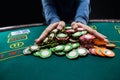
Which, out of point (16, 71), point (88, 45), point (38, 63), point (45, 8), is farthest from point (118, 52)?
point (45, 8)

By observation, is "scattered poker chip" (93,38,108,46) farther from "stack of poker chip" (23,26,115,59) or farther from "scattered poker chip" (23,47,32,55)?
"scattered poker chip" (23,47,32,55)

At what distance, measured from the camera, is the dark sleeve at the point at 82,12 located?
2268 millimetres

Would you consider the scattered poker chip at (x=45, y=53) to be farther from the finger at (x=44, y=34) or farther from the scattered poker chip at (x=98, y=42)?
the scattered poker chip at (x=98, y=42)

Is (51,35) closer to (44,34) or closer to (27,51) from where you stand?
(44,34)

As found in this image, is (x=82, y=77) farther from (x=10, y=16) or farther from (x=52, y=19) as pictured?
(x=10, y=16)

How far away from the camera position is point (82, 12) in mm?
2334

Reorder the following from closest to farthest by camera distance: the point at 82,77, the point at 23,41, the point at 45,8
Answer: the point at 82,77 < the point at 23,41 < the point at 45,8

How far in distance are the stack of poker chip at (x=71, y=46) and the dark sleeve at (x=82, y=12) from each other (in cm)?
27

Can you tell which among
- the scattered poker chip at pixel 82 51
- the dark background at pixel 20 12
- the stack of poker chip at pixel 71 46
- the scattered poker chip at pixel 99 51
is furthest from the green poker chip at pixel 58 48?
the dark background at pixel 20 12

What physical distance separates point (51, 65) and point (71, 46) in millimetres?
286

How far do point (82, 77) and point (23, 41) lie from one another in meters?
0.75

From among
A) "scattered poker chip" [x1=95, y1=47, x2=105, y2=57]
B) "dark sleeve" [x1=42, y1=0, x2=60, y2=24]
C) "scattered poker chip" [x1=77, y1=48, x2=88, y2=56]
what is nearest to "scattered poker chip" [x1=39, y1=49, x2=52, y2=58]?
"scattered poker chip" [x1=77, y1=48, x2=88, y2=56]

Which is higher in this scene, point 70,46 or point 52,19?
point 52,19

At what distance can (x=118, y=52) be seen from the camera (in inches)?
70.0
